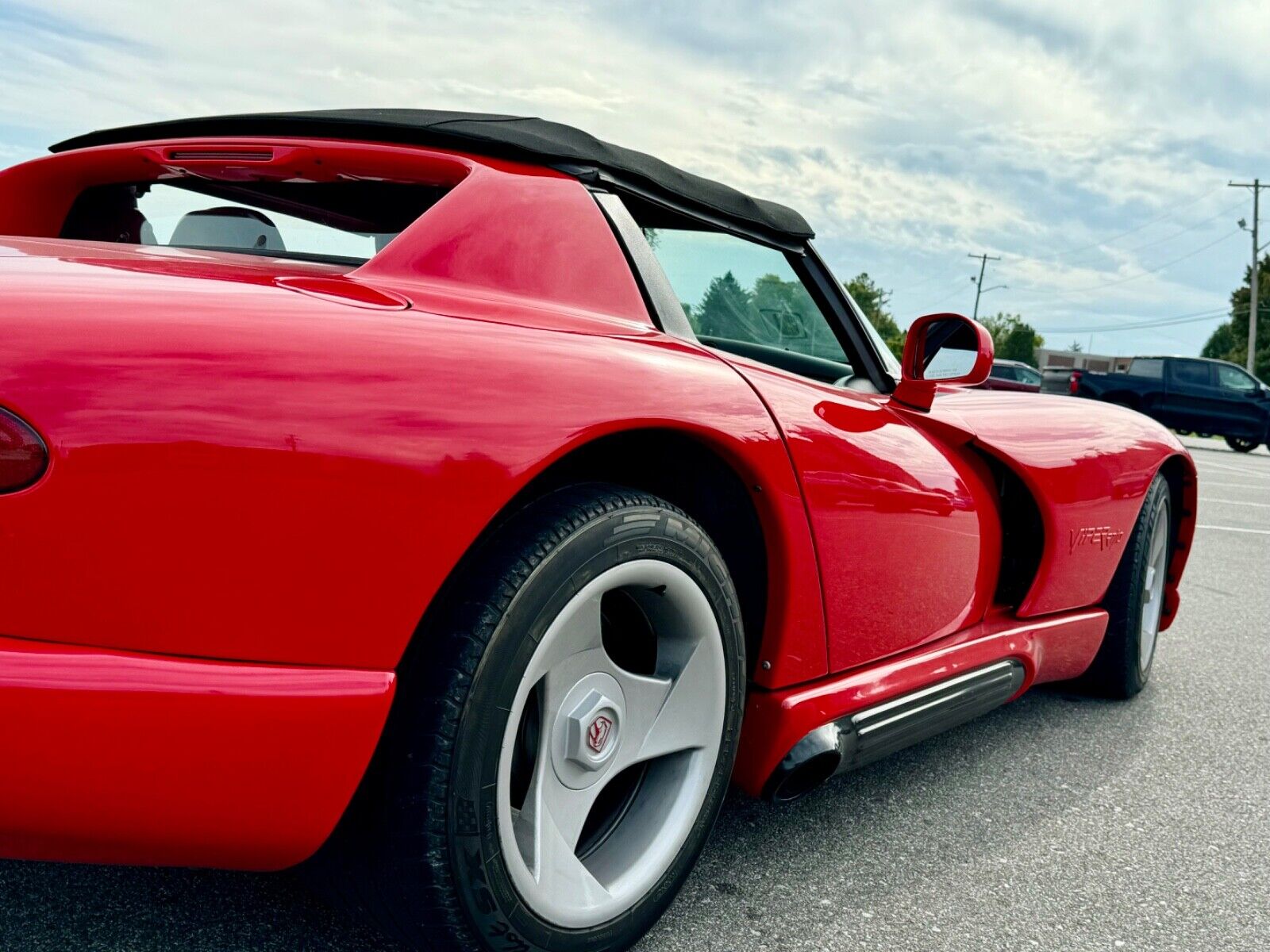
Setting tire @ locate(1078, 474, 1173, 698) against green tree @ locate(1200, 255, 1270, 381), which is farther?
green tree @ locate(1200, 255, 1270, 381)

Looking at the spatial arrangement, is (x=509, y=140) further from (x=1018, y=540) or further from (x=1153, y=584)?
(x=1153, y=584)

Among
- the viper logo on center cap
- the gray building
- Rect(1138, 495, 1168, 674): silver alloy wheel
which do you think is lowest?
the gray building

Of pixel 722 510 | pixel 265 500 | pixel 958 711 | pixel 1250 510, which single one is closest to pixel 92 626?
pixel 265 500

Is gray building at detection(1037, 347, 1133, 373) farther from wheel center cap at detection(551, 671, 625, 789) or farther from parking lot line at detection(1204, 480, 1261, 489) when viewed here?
wheel center cap at detection(551, 671, 625, 789)

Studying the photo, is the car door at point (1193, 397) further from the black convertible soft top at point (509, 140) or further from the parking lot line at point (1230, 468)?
the black convertible soft top at point (509, 140)

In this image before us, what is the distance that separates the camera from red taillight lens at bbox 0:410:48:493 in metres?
1.17

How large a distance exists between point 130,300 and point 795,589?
114cm

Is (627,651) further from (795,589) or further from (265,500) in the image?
(265,500)

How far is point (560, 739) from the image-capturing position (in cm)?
163

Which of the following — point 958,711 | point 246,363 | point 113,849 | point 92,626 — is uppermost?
point 246,363

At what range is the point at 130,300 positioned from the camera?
1298mm

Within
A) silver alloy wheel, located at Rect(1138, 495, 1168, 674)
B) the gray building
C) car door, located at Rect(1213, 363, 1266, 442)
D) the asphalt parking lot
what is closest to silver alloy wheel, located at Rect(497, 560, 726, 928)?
the asphalt parking lot

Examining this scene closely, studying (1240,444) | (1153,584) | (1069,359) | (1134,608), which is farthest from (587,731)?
(1069,359)

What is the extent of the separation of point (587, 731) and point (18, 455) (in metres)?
0.85
